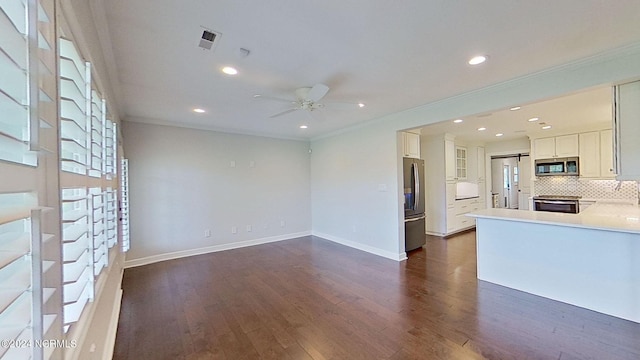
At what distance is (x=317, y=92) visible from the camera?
280cm

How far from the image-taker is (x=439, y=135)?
20.1 feet

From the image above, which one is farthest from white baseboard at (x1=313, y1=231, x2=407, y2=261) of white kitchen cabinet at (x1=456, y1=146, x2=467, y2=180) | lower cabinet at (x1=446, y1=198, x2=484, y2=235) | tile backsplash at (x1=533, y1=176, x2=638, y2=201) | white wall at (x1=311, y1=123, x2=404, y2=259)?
tile backsplash at (x1=533, y1=176, x2=638, y2=201)

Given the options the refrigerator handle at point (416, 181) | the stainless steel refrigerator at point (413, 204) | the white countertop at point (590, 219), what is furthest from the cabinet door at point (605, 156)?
the refrigerator handle at point (416, 181)

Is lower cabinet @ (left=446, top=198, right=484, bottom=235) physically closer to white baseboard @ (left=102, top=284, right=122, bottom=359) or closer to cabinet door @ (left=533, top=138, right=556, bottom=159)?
cabinet door @ (left=533, top=138, right=556, bottom=159)

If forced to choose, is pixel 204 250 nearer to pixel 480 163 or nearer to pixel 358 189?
pixel 358 189

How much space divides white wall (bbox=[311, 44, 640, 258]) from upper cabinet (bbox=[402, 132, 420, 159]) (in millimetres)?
412

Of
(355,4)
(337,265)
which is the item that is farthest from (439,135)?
(355,4)

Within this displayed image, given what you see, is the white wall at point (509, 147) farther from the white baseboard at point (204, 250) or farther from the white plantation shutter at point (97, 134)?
the white plantation shutter at point (97, 134)

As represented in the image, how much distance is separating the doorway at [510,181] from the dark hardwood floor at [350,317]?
436cm

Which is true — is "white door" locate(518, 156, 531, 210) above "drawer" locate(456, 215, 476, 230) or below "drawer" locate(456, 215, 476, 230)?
above

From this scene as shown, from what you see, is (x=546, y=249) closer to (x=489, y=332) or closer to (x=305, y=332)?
(x=489, y=332)

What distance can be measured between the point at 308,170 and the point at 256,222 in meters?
1.86

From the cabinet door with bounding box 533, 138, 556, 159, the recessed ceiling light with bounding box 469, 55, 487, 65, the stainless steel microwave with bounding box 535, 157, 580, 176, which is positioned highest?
the recessed ceiling light with bounding box 469, 55, 487, 65

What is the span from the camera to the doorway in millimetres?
7000
